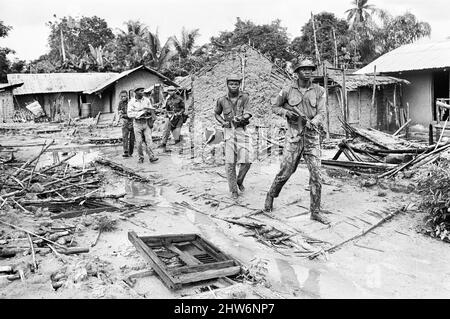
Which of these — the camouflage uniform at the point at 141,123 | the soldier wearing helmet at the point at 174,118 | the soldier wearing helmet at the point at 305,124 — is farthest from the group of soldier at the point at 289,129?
the soldier wearing helmet at the point at 174,118

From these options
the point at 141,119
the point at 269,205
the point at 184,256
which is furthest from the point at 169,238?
the point at 141,119

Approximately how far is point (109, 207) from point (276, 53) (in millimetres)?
26612

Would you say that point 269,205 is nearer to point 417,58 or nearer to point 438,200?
point 438,200

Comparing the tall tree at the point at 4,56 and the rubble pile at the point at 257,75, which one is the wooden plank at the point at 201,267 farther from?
the tall tree at the point at 4,56

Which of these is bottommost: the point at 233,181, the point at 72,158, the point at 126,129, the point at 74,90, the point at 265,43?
the point at 233,181

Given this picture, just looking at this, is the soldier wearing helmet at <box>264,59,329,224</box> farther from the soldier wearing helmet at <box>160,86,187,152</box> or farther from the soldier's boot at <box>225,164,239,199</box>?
the soldier wearing helmet at <box>160,86,187,152</box>

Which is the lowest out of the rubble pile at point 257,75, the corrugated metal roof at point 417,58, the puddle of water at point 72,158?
the puddle of water at point 72,158

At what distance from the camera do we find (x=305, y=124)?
18.7ft

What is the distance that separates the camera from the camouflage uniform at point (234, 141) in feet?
22.8

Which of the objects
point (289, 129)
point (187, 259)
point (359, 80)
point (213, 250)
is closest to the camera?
point (187, 259)

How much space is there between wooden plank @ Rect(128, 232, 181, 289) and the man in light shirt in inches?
237

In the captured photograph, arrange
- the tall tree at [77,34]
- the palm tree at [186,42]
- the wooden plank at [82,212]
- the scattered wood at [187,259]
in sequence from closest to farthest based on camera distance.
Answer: the scattered wood at [187,259]
the wooden plank at [82,212]
the palm tree at [186,42]
the tall tree at [77,34]

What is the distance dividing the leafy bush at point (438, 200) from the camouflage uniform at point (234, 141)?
8.87ft

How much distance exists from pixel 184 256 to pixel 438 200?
3.06 metres
